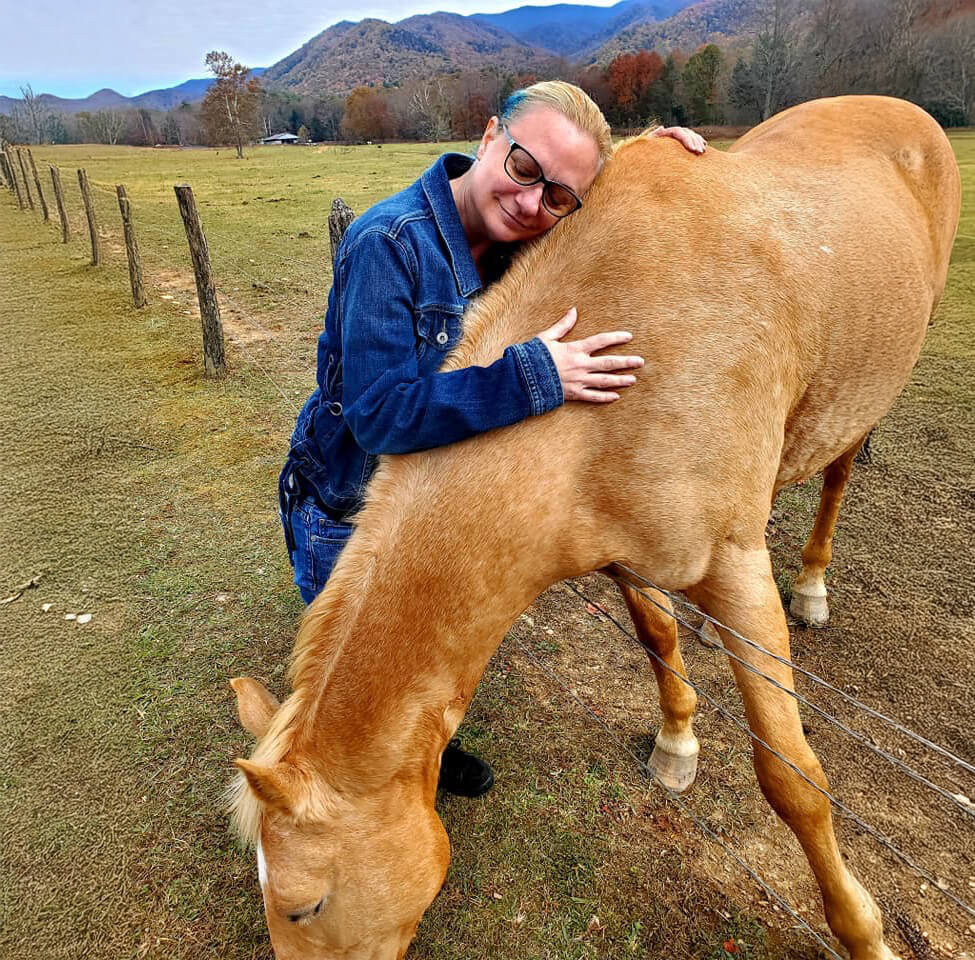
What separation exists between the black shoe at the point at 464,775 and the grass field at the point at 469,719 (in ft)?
0.25

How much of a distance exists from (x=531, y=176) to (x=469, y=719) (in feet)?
8.56

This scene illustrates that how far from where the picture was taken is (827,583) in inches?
158

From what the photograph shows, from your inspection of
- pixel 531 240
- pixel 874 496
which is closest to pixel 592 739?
pixel 531 240

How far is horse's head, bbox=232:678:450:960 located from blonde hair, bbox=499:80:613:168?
189 centimetres

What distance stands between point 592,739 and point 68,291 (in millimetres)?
12769

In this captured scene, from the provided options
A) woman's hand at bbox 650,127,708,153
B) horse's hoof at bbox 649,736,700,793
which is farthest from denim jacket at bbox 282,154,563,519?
horse's hoof at bbox 649,736,700,793

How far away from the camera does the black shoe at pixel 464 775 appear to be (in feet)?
9.30

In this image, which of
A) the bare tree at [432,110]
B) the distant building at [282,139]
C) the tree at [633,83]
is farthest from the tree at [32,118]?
the tree at [633,83]

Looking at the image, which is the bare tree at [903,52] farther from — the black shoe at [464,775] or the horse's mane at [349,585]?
the black shoe at [464,775]

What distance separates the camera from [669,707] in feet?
9.34

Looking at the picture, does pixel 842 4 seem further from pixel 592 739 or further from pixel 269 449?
pixel 592 739

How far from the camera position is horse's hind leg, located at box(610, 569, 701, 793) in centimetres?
281

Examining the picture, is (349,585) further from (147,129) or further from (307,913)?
(147,129)

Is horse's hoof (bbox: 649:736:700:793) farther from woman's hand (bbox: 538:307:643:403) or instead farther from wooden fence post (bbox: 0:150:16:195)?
wooden fence post (bbox: 0:150:16:195)
